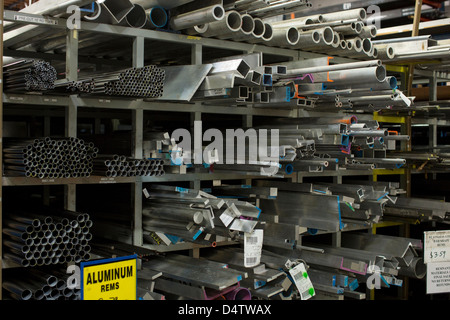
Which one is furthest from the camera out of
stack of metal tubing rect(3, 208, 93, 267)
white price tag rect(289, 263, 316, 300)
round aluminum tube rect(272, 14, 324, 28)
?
round aluminum tube rect(272, 14, 324, 28)

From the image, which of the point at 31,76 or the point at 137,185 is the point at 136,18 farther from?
the point at 137,185

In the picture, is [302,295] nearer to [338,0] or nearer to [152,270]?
[152,270]

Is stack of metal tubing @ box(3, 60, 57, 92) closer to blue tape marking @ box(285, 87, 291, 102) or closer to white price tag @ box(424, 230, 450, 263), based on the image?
blue tape marking @ box(285, 87, 291, 102)

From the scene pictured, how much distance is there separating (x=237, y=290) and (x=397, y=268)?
1.43m

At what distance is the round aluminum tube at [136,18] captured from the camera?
3143mm

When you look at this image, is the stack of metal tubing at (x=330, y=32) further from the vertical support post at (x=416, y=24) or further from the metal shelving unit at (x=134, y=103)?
the vertical support post at (x=416, y=24)

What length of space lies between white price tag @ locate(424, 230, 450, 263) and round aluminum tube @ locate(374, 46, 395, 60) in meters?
1.41

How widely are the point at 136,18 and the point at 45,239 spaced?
4.53 feet

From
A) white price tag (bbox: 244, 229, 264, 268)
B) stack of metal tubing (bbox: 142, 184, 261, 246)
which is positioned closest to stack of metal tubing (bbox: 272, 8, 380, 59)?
stack of metal tubing (bbox: 142, 184, 261, 246)

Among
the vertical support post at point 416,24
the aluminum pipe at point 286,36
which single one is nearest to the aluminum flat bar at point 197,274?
the aluminum pipe at point 286,36

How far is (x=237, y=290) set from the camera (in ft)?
10.3

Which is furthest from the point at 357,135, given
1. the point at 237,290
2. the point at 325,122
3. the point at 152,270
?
the point at 152,270

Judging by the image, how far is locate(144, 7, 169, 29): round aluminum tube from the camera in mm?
3262

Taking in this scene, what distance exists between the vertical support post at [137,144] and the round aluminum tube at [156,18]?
0.38 ft
